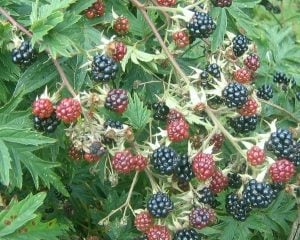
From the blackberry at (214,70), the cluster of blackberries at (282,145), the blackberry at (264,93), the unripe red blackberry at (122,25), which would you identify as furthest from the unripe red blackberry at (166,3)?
the cluster of blackberries at (282,145)

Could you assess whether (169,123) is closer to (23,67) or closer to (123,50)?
(123,50)

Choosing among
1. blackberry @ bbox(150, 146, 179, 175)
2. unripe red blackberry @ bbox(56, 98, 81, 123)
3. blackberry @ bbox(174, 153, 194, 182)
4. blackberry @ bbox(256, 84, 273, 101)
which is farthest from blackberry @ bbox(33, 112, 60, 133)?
blackberry @ bbox(256, 84, 273, 101)

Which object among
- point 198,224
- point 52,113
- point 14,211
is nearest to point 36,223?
point 14,211

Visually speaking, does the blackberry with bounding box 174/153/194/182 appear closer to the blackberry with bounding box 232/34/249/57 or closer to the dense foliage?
the dense foliage

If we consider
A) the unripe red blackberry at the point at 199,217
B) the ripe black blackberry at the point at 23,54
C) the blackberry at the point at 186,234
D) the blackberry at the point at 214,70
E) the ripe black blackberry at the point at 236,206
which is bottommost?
the ripe black blackberry at the point at 236,206

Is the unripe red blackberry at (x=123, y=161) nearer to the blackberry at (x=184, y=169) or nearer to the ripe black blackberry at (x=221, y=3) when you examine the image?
the blackberry at (x=184, y=169)

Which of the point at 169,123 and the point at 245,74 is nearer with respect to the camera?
the point at 169,123
